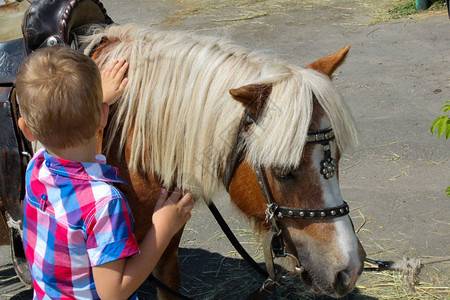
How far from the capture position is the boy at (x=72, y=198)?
1.22 m

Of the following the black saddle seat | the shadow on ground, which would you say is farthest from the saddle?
the shadow on ground

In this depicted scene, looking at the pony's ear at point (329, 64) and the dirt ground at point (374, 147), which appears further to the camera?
the dirt ground at point (374, 147)

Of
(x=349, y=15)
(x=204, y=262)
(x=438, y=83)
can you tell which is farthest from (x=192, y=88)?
(x=349, y=15)

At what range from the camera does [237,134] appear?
1.60 m

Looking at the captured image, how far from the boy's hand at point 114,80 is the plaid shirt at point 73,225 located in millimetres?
398

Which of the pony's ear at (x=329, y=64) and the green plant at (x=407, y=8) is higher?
the pony's ear at (x=329, y=64)

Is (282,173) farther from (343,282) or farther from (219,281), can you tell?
(219,281)

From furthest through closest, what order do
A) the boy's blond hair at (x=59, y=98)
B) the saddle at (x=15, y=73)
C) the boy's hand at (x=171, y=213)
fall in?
the saddle at (x=15, y=73) < the boy's hand at (x=171, y=213) < the boy's blond hair at (x=59, y=98)

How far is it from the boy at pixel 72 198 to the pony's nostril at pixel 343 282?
597mm

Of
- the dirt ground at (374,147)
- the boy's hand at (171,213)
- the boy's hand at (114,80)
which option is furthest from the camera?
the dirt ground at (374,147)

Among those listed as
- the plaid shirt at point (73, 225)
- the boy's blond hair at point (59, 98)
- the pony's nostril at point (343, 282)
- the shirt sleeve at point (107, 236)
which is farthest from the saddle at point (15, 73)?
the pony's nostril at point (343, 282)

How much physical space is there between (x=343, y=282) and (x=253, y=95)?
685 mm

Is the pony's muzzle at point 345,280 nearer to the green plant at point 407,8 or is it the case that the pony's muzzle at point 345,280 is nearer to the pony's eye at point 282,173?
the pony's eye at point 282,173

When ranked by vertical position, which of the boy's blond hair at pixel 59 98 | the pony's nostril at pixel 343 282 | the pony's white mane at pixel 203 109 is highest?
the boy's blond hair at pixel 59 98
